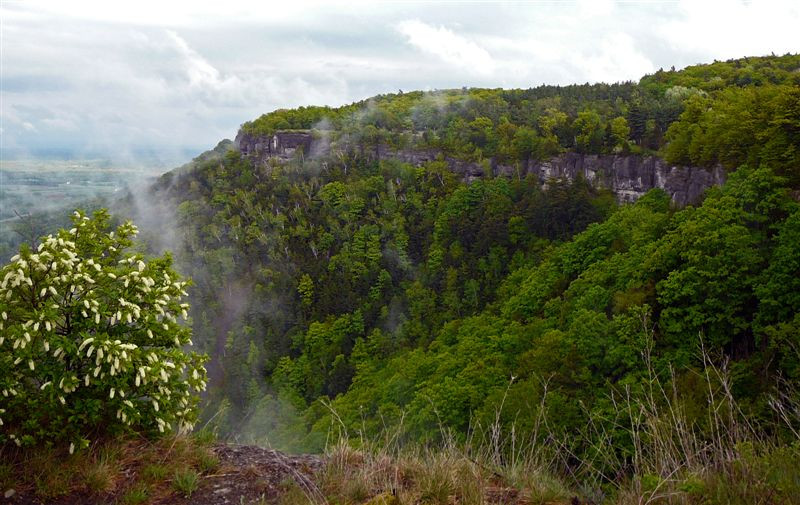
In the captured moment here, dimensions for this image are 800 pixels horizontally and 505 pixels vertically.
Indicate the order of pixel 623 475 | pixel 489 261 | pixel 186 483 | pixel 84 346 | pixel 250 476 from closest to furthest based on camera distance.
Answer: pixel 623 475, pixel 84 346, pixel 186 483, pixel 250 476, pixel 489 261

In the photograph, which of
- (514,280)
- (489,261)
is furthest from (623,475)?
(489,261)

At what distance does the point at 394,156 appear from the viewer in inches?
3366

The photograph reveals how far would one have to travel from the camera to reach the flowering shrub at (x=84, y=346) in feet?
16.9

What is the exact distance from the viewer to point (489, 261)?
54969 mm

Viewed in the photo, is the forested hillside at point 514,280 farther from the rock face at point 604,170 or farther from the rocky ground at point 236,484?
the rock face at point 604,170

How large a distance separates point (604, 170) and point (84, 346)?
5332 cm

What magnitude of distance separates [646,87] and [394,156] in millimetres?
35018

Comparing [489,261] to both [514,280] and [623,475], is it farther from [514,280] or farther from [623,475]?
[623,475]

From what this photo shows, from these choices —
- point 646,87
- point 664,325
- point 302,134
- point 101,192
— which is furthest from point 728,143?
point 101,192

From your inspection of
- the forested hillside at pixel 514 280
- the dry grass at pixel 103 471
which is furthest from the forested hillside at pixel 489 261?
the dry grass at pixel 103 471

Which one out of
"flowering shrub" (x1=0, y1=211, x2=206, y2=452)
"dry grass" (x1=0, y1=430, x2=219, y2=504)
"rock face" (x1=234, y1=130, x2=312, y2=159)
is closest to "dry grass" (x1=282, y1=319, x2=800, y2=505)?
"dry grass" (x1=0, y1=430, x2=219, y2=504)

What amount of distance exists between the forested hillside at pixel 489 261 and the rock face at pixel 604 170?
3.70 ft

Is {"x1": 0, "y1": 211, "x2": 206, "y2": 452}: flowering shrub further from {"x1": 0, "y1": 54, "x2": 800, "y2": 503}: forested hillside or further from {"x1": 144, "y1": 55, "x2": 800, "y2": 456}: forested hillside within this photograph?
{"x1": 144, "y1": 55, "x2": 800, "y2": 456}: forested hillside

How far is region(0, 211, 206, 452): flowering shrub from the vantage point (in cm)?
514
